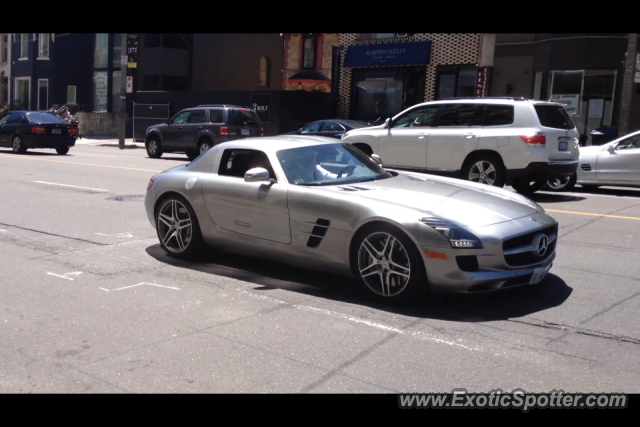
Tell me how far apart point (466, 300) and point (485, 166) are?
→ 7.14 meters

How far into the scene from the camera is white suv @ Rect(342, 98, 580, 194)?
12.5 metres

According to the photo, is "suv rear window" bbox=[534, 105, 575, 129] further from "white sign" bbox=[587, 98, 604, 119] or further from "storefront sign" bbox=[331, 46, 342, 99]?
"storefront sign" bbox=[331, 46, 342, 99]

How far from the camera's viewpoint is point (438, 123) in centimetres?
1346

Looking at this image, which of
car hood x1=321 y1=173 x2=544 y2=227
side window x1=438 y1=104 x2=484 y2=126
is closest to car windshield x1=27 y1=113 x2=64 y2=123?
side window x1=438 y1=104 x2=484 y2=126

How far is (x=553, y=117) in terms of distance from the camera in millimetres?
12883

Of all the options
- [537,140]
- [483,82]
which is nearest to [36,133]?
[483,82]

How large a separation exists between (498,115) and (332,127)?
10407 millimetres

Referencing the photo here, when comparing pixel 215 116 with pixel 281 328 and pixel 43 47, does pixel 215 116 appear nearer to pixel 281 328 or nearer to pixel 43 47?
pixel 281 328

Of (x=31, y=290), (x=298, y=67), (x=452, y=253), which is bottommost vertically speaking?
(x=31, y=290)

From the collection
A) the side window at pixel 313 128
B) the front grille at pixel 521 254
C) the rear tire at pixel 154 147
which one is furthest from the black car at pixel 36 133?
the front grille at pixel 521 254

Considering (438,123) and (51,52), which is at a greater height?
(51,52)

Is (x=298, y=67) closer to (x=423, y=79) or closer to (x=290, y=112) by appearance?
(x=290, y=112)

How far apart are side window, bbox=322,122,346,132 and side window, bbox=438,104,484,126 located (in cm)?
930
